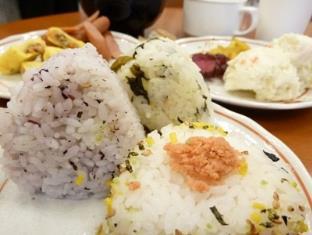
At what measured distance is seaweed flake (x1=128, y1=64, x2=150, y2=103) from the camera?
3.53 ft

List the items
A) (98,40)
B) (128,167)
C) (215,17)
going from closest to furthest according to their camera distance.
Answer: (128,167), (98,40), (215,17)

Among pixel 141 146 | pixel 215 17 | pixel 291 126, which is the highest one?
pixel 141 146

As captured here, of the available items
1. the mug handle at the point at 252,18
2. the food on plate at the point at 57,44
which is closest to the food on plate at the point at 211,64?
the food on plate at the point at 57,44

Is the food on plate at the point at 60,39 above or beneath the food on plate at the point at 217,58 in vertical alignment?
above

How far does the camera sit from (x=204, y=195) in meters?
0.78

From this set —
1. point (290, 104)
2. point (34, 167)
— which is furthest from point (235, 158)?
point (290, 104)

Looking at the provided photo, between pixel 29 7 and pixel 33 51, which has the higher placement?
pixel 33 51

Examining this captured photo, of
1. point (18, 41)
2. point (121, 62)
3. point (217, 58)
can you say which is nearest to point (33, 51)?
point (18, 41)

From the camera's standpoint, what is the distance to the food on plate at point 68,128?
89cm

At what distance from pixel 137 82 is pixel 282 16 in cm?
115

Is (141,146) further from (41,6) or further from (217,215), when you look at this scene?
(41,6)

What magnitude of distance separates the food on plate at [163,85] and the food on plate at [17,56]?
581 millimetres

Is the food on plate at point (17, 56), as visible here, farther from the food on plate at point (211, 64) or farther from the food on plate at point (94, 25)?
the food on plate at point (211, 64)

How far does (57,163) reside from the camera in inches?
37.6
